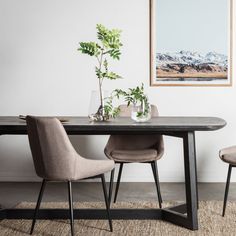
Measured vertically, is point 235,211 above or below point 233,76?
below

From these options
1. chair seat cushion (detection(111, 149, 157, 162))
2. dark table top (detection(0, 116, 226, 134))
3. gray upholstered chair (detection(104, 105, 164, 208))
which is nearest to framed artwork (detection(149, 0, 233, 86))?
gray upholstered chair (detection(104, 105, 164, 208))

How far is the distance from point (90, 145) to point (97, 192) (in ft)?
2.09

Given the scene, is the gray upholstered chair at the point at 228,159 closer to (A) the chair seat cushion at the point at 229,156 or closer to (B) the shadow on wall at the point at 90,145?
(A) the chair seat cushion at the point at 229,156

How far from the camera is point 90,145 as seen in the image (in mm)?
5441

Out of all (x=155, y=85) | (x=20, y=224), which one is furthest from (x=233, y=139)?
(x=20, y=224)

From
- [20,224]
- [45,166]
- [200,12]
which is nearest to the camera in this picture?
[45,166]

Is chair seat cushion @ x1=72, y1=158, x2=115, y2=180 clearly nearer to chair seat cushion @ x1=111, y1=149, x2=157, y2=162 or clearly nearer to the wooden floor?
chair seat cushion @ x1=111, y1=149, x2=157, y2=162

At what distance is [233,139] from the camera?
5.33 m

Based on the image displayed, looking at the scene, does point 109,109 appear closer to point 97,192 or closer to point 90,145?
point 97,192

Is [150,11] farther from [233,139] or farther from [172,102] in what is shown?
[233,139]

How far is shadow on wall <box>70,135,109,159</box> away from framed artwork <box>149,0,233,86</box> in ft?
2.78

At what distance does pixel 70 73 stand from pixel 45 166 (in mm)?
2031

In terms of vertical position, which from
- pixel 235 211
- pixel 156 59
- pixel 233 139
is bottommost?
pixel 235 211

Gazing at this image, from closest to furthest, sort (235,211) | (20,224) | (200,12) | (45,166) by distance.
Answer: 1. (45,166)
2. (20,224)
3. (235,211)
4. (200,12)
